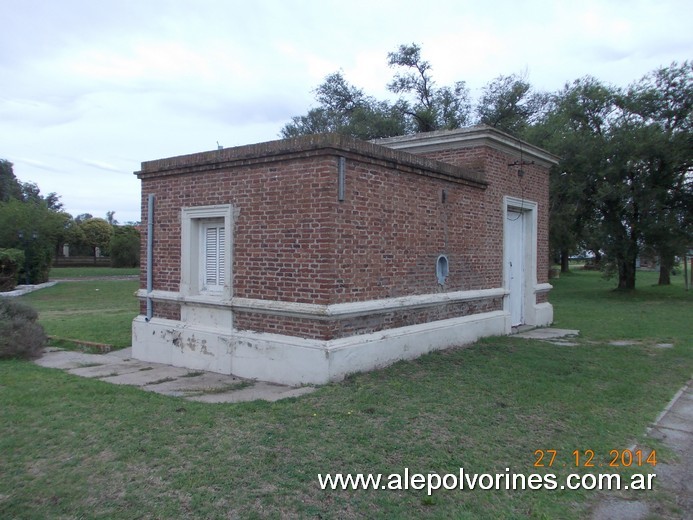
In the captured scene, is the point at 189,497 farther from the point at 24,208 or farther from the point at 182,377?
the point at 24,208

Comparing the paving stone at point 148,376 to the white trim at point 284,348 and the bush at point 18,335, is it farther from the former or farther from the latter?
the bush at point 18,335

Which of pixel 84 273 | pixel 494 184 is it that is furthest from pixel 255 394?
pixel 84 273

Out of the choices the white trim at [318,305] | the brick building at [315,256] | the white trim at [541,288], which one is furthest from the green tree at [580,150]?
the white trim at [318,305]

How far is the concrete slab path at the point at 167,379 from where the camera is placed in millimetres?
6309

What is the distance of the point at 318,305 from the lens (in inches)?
264

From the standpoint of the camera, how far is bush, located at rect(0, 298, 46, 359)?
8.59m

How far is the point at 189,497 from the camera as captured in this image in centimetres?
364

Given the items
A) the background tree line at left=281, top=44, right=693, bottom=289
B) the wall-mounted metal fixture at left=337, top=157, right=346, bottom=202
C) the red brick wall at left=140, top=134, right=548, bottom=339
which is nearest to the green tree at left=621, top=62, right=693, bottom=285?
the background tree line at left=281, top=44, right=693, bottom=289

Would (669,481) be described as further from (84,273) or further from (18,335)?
(84,273)

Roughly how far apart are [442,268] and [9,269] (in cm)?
2299

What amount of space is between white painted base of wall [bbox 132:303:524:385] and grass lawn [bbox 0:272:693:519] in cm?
28

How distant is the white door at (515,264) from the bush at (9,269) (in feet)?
73.3

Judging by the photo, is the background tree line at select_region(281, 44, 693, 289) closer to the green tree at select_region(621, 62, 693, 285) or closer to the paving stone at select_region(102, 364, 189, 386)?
the green tree at select_region(621, 62, 693, 285)

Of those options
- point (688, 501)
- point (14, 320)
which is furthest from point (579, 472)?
point (14, 320)
